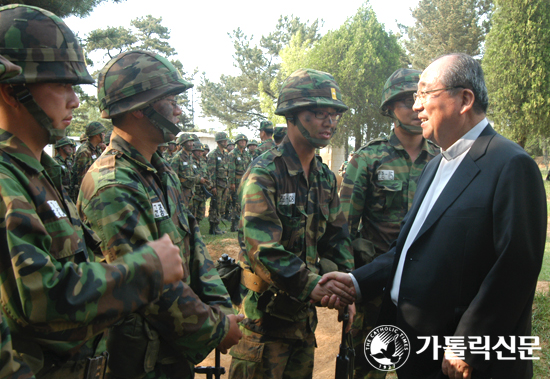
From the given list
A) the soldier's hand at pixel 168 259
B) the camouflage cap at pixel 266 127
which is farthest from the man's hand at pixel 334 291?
the camouflage cap at pixel 266 127

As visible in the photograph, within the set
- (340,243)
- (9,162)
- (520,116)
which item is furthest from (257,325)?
(520,116)

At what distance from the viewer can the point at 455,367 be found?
217 cm

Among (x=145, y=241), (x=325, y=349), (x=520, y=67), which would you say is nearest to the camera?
(x=145, y=241)

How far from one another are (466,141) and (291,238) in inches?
54.6

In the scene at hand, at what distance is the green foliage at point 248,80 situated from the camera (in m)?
44.6

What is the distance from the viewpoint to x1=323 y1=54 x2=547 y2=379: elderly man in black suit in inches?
80.7

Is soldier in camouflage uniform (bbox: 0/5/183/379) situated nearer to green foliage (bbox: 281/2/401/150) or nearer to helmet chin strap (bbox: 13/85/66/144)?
helmet chin strap (bbox: 13/85/66/144)

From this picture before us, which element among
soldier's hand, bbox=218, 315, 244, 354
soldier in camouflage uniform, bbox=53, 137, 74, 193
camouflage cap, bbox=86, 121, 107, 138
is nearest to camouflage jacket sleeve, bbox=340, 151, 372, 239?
soldier's hand, bbox=218, 315, 244, 354

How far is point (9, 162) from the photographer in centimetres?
158

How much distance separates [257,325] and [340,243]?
0.97 metres

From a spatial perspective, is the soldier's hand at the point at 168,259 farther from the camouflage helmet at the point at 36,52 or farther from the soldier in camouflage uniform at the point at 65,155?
the soldier in camouflage uniform at the point at 65,155

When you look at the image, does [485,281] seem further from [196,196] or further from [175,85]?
[196,196]

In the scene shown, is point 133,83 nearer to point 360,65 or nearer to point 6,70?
point 6,70

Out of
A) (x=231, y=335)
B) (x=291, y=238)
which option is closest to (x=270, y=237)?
(x=291, y=238)
